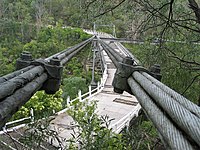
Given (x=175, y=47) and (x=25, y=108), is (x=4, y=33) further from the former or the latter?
(x=175, y=47)

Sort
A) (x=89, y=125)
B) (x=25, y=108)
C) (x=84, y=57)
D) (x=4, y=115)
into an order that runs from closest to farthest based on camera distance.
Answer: (x=4, y=115) → (x=89, y=125) → (x=25, y=108) → (x=84, y=57)

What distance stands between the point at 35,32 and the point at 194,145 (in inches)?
837

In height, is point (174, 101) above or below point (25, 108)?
above

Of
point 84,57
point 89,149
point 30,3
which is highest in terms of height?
point 30,3

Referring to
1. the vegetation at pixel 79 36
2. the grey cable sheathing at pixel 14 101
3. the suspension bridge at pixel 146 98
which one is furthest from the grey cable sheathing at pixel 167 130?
the vegetation at pixel 79 36

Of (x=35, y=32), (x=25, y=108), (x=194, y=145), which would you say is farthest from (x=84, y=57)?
(x=194, y=145)

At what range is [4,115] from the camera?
67 centimetres

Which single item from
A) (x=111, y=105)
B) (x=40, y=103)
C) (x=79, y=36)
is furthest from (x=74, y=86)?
(x=79, y=36)

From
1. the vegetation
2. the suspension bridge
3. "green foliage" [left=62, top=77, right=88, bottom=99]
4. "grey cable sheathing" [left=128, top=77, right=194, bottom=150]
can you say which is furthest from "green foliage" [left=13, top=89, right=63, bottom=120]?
"grey cable sheathing" [left=128, top=77, right=194, bottom=150]

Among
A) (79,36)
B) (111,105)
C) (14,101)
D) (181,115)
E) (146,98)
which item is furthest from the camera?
(79,36)

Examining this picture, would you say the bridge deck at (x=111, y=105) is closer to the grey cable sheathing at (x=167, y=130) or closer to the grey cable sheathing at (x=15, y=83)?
the grey cable sheathing at (x=15, y=83)

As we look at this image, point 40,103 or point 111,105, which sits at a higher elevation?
point 40,103

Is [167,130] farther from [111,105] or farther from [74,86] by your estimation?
[74,86]

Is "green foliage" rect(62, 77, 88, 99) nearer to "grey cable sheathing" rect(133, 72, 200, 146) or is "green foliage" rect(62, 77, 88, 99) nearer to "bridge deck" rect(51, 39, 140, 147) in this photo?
"bridge deck" rect(51, 39, 140, 147)
